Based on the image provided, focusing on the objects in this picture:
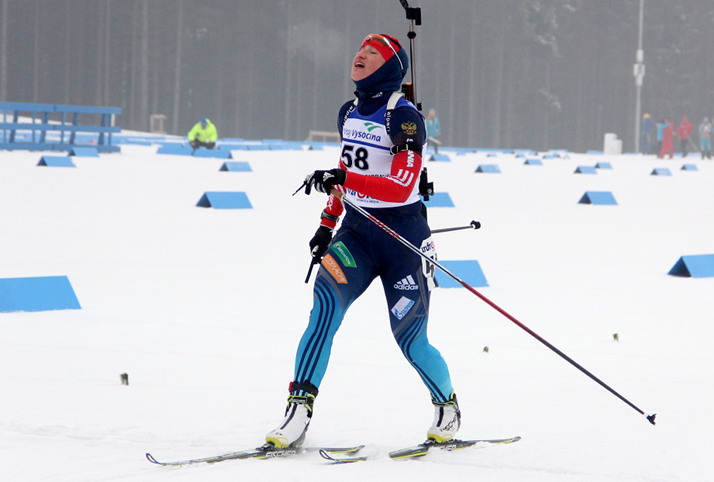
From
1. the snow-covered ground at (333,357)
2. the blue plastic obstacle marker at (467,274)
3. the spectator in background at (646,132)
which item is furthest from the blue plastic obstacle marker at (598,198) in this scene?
the spectator in background at (646,132)

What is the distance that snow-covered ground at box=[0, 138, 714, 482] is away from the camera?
11.6 feet

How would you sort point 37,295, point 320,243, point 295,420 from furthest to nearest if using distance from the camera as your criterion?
1. point 37,295
2. point 320,243
3. point 295,420

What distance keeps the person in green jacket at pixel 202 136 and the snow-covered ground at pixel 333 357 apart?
12874 millimetres

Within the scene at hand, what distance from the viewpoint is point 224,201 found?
12.2m

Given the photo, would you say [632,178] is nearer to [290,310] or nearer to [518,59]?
[290,310]

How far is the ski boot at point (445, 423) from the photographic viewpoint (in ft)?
11.9

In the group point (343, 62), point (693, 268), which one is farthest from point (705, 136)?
point (693, 268)

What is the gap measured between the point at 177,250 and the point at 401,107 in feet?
18.4

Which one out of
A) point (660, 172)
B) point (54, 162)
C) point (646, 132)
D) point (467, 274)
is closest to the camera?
point (467, 274)

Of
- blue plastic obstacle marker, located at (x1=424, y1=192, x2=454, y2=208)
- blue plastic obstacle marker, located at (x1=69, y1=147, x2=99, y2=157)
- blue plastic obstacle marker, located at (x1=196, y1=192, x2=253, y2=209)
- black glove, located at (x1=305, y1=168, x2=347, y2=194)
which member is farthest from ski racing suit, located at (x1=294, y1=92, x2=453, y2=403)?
blue plastic obstacle marker, located at (x1=69, y1=147, x2=99, y2=157)

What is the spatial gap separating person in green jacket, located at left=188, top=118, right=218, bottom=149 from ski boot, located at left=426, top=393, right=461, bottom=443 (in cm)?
2143

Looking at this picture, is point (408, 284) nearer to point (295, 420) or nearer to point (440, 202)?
point (295, 420)

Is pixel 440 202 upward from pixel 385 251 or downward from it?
downward

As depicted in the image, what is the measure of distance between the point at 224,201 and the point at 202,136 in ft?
42.6
